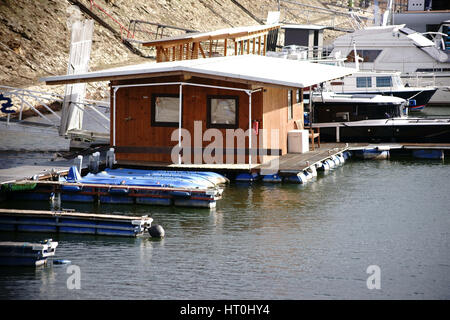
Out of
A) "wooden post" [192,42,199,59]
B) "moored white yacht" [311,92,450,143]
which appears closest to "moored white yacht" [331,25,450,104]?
"moored white yacht" [311,92,450,143]

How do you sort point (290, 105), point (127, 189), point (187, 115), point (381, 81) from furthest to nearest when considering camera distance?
1. point (381, 81)
2. point (290, 105)
3. point (187, 115)
4. point (127, 189)

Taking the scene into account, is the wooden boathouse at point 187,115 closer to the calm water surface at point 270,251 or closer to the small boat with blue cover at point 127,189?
the calm water surface at point 270,251

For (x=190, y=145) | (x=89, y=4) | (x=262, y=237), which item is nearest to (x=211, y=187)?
(x=190, y=145)

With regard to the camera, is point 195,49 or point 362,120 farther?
point 195,49

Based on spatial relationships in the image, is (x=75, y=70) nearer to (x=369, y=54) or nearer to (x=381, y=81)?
(x=381, y=81)

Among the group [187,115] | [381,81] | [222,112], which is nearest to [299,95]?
[222,112]

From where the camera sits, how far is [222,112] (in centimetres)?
2816

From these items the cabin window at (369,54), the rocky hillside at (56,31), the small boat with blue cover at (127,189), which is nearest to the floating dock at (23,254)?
the small boat with blue cover at (127,189)

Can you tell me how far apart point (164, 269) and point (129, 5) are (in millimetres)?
49527

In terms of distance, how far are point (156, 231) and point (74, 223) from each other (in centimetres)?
222

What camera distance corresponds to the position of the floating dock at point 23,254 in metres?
18.0

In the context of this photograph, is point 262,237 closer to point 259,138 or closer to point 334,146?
point 259,138

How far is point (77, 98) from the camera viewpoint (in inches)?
1287

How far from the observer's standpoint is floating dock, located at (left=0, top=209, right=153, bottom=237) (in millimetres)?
20703
